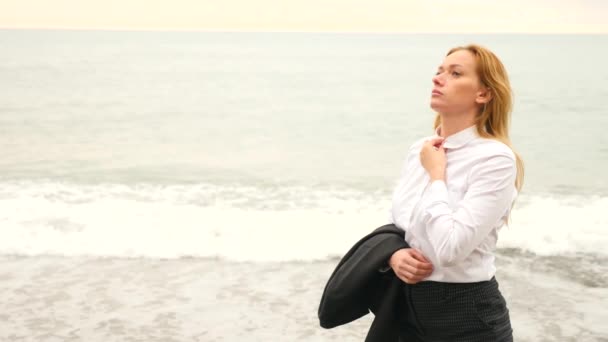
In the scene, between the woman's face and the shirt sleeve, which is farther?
the woman's face

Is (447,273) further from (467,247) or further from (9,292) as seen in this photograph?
(9,292)

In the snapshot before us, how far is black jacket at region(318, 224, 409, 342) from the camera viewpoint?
6.52ft

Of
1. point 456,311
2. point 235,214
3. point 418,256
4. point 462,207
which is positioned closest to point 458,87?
point 462,207

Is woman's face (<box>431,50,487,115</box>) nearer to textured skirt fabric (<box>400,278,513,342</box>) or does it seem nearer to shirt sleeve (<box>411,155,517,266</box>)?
shirt sleeve (<box>411,155,517,266</box>)

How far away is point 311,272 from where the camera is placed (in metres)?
5.55

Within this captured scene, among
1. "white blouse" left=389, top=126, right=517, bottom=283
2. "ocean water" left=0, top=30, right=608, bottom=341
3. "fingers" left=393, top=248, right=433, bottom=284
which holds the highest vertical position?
"white blouse" left=389, top=126, right=517, bottom=283

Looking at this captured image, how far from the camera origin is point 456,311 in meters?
1.98

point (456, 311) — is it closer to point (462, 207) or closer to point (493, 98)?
point (462, 207)

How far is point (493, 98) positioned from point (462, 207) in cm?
35

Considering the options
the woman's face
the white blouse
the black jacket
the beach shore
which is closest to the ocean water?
the beach shore

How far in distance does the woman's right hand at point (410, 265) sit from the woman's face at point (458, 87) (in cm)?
39

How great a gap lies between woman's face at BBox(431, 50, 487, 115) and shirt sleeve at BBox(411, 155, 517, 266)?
0.20 metres

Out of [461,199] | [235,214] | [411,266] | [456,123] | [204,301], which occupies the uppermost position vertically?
[456,123]

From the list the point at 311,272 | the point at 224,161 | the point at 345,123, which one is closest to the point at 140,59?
the point at 345,123
